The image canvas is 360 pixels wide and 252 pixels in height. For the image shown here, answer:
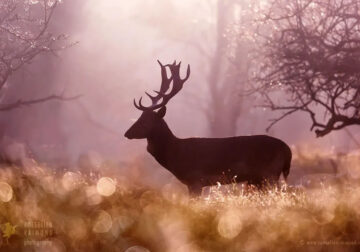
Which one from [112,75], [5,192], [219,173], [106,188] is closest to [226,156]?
[219,173]

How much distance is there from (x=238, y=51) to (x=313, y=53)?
15292 millimetres

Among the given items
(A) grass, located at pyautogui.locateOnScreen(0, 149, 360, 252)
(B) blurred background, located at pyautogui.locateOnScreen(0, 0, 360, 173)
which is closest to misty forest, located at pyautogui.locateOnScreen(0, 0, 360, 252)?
(A) grass, located at pyautogui.locateOnScreen(0, 149, 360, 252)

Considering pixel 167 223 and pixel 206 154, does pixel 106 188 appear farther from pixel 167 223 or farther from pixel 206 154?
pixel 206 154

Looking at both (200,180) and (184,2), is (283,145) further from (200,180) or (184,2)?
(184,2)

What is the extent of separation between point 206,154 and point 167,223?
19.6 feet

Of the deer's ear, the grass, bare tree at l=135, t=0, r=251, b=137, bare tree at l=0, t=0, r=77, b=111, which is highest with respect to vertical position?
bare tree at l=135, t=0, r=251, b=137

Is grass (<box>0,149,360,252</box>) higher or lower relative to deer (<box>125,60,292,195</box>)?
lower

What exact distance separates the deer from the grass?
4.30 m

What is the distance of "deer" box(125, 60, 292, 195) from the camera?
1213 cm

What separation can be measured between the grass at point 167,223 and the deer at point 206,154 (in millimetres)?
4302

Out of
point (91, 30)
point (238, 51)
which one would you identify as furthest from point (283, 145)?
point (91, 30)

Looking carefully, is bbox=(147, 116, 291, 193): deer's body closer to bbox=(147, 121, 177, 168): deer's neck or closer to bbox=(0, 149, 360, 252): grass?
bbox=(147, 121, 177, 168): deer's neck

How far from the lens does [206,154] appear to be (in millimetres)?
12258

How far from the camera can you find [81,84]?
3956 centimetres
